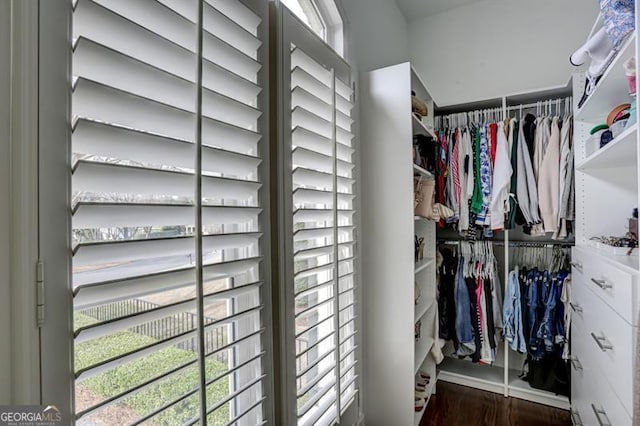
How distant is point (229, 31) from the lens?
2.97 feet

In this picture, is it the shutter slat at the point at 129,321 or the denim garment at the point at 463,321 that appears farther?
the denim garment at the point at 463,321

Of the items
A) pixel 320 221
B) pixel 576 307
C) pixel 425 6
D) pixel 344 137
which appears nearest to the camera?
pixel 320 221

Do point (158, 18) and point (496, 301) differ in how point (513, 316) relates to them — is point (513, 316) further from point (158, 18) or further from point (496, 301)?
point (158, 18)

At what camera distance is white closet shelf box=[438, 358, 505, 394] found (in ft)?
7.82

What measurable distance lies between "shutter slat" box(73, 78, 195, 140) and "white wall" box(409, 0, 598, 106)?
2314mm

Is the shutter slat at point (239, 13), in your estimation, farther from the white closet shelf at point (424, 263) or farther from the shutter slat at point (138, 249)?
the white closet shelf at point (424, 263)

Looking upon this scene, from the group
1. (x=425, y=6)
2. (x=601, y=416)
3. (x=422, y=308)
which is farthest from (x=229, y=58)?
(x=425, y=6)

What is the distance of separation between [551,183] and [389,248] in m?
1.27

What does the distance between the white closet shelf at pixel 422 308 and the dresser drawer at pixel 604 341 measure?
0.79m

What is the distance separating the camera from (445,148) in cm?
246

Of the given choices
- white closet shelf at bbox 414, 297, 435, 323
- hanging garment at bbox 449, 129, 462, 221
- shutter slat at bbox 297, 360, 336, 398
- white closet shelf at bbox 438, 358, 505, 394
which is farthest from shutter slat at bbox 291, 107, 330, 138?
white closet shelf at bbox 438, 358, 505, 394

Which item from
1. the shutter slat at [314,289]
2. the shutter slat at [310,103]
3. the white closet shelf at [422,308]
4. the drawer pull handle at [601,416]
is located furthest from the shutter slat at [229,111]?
the drawer pull handle at [601,416]

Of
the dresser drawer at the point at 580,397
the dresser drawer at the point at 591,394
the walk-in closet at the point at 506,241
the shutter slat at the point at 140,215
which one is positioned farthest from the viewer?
the dresser drawer at the point at 580,397

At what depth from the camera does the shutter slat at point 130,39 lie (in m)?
0.62
